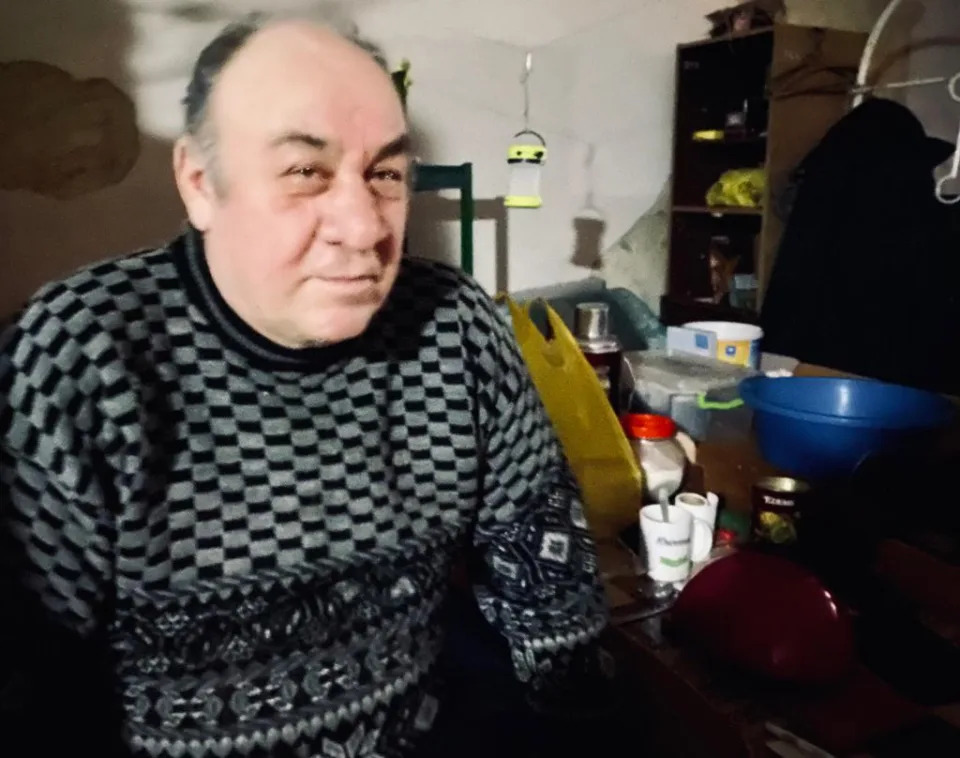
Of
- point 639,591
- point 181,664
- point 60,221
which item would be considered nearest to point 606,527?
point 639,591

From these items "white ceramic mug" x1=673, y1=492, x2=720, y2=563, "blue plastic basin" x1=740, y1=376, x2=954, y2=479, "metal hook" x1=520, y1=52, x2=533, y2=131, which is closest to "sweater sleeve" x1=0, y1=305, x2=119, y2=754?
"white ceramic mug" x1=673, y1=492, x2=720, y2=563

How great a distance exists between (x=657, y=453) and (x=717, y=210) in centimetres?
85

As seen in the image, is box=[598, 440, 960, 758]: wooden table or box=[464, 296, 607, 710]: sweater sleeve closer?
box=[598, 440, 960, 758]: wooden table

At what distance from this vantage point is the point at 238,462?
78cm

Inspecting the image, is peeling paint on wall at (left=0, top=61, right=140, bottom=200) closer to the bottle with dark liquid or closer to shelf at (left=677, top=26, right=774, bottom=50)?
the bottle with dark liquid

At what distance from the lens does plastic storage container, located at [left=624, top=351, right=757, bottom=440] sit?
134 centimetres

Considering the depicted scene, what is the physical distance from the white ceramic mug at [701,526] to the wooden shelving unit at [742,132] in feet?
2.78

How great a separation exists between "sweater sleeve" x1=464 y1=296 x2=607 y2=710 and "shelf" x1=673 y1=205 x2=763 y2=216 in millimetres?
1083

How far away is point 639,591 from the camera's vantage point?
1.05m

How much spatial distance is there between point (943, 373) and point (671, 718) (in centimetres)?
101

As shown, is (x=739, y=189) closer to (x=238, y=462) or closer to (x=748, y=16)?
(x=748, y=16)

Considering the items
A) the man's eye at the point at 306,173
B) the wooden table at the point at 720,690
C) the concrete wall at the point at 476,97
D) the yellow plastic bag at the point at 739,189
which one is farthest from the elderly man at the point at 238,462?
A: the yellow plastic bag at the point at 739,189

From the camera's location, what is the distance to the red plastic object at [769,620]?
0.84 meters

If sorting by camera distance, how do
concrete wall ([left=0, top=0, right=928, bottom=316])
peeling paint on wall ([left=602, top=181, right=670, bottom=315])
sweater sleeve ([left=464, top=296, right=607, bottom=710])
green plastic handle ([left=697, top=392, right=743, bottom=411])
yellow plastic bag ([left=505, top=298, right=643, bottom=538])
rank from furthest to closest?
peeling paint on wall ([left=602, top=181, right=670, bottom=315]) < concrete wall ([left=0, top=0, right=928, bottom=316]) < green plastic handle ([left=697, top=392, right=743, bottom=411]) < yellow plastic bag ([left=505, top=298, right=643, bottom=538]) < sweater sleeve ([left=464, top=296, right=607, bottom=710])
